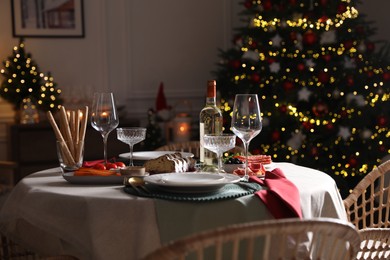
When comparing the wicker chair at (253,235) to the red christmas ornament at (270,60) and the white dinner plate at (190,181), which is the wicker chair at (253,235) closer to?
the white dinner plate at (190,181)

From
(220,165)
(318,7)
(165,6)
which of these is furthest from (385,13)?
(220,165)

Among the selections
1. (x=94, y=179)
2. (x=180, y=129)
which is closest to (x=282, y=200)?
(x=94, y=179)

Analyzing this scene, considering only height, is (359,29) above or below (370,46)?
above

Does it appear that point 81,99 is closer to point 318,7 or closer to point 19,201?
point 318,7

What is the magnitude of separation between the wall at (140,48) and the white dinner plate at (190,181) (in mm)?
3122

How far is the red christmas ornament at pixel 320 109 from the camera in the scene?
4.36m

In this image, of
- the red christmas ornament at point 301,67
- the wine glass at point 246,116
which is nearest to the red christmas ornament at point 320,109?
the red christmas ornament at point 301,67

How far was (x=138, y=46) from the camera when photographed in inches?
209

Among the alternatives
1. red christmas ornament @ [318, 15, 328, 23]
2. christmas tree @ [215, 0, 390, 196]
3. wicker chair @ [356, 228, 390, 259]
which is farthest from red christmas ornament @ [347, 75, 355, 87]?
wicker chair @ [356, 228, 390, 259]

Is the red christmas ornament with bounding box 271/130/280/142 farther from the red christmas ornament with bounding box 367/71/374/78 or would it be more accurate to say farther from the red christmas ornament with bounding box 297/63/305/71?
the red christmas ornament with bounding box 367/71/374/78

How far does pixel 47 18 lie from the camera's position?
502 cm

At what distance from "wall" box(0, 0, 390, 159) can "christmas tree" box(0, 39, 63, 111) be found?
187 mm

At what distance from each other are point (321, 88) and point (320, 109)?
15 centimetres

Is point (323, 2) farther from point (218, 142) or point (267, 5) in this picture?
point (218, 142)
